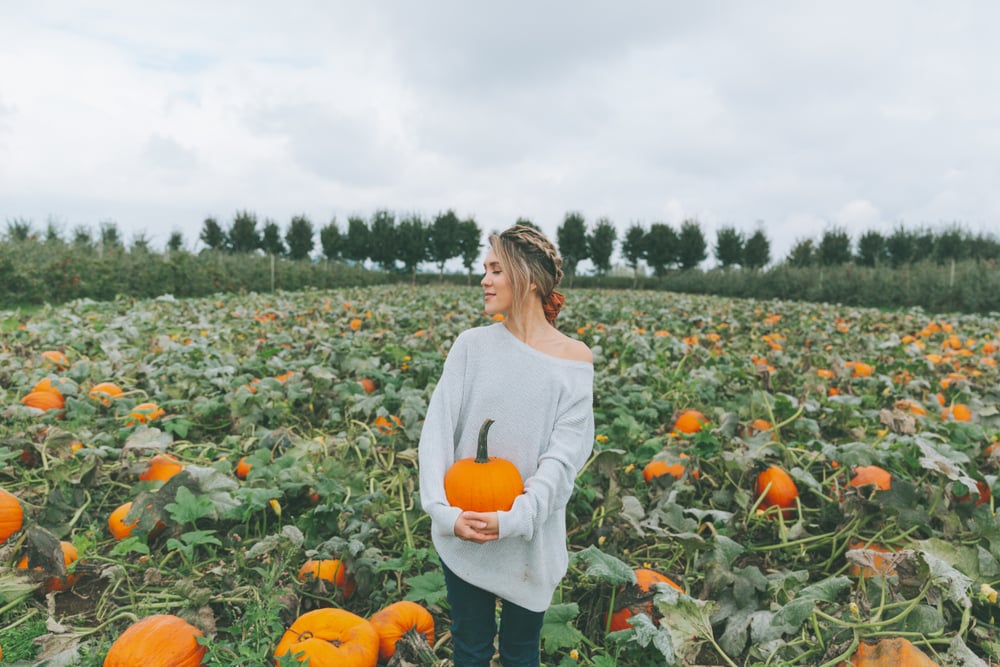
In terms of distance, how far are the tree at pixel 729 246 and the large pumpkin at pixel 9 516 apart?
43.1 meters

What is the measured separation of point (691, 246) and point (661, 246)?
77.7 inches

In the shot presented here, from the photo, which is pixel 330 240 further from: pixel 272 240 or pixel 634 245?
pixel 634 245

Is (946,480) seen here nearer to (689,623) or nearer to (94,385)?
(689,623)

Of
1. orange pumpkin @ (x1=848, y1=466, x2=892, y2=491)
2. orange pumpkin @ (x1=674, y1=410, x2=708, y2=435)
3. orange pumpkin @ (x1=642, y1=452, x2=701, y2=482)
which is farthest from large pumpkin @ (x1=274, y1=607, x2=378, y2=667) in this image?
orange pumpkin @ (x1=674, y1=410, x2=708, y2=435)

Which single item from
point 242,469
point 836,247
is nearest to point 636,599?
point 242,469

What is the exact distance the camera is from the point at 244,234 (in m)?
41.6

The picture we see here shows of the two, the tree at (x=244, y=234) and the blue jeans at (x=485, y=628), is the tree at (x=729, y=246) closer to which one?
the tree at (x=244, y=234)

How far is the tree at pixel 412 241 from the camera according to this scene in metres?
44.8

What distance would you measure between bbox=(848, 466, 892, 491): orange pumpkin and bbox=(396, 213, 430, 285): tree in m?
42.4

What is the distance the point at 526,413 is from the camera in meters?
1.74

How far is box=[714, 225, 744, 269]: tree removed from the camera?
42.0m

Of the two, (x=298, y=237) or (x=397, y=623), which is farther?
(x=298, y=237)

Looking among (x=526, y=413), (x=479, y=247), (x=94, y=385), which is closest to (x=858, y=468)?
(x=526, y=413)

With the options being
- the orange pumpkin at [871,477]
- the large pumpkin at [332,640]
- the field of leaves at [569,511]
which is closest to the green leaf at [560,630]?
the field of leaves at [569,511]
